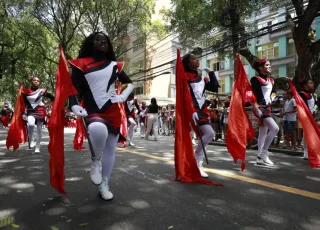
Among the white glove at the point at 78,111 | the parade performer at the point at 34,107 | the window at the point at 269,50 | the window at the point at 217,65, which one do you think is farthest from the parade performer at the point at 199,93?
the window at the point at 217,65

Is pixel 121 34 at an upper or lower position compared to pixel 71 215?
upper

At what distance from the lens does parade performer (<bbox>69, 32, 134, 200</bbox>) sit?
3238 mm

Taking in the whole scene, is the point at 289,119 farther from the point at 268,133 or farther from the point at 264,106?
the point at 264,106

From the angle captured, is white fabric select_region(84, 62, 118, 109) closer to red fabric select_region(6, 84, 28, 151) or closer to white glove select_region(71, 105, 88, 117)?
white glove select_region(71, 105, 88, 117)

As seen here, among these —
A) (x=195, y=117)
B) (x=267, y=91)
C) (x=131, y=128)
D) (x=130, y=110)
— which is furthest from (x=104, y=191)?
(x=130, y=110)

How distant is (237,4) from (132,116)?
7673mm

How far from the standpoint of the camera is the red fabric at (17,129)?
7.34 m

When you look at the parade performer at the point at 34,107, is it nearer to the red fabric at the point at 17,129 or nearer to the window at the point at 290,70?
the red fabric at the point at 17,129

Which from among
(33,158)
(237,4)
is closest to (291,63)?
(237,4)

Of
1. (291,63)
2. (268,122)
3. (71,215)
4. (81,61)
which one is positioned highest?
(291,63)

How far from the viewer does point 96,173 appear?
3262 mm

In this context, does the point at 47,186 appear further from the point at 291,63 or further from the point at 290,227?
the point at 291,63

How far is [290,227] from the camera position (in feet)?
8.14

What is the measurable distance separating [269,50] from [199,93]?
2667cm
